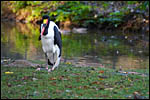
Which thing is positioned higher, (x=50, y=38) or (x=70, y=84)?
(x=50, y=38)

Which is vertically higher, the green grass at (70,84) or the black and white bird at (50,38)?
the black and white bird at (50,38)

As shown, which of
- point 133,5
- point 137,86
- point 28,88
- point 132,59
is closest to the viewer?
point 28,88

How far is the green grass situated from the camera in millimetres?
5559

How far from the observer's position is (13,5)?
36.0 m

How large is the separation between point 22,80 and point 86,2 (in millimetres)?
23451

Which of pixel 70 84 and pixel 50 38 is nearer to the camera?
pixel 70 84

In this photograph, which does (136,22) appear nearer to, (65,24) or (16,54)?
(65,24)

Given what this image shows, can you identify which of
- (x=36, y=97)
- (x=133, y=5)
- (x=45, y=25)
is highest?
(x=133, y=5)

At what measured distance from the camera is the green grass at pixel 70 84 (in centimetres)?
556

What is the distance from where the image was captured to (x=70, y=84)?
248 inches

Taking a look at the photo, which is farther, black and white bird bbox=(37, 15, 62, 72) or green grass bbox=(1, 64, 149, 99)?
black and white bird bbox=(37, 15, 62, 72)

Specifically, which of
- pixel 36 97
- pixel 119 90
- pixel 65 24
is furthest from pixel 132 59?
pixel 65 24

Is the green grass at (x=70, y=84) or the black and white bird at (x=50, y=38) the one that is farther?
the black and white bird at (x=50, y=38)

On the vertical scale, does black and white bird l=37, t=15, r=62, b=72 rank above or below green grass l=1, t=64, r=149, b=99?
above
